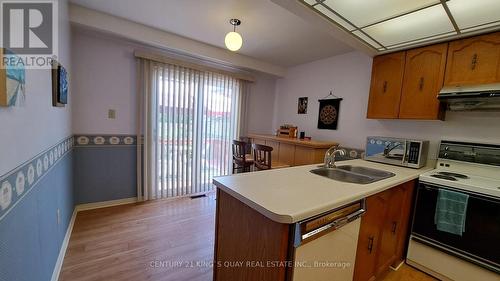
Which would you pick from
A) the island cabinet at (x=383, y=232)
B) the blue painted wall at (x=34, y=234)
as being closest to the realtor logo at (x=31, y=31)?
the blue painted wall at (x=34, y=234)

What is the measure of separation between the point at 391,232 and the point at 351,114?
5.50 feet

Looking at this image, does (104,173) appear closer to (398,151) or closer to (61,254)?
(61,254)

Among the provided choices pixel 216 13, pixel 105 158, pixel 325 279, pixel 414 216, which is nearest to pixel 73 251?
pixel 105 158

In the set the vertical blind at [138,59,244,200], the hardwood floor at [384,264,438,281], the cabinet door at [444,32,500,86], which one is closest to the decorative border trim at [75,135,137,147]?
the vertical blind at [138,59,244,200]

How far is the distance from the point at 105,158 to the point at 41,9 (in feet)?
5.98

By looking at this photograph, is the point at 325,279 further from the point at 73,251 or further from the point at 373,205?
the point at 73,251

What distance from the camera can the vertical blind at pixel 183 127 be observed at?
2701 millimetres

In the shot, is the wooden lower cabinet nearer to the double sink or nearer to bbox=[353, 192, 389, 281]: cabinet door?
bbox=[353, 192, 389, 281]: cabinet door

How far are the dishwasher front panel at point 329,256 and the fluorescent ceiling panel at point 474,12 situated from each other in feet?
5.17

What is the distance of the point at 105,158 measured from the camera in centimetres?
254

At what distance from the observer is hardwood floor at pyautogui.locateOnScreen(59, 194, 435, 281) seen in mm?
1525

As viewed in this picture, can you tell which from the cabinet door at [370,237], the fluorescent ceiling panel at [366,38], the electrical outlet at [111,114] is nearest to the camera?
the cabinet door at [370,237]

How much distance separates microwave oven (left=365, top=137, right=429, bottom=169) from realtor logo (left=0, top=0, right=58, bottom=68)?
285 centimetres

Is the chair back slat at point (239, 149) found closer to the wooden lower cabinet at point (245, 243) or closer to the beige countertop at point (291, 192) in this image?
the beige countertop at point (291, 192)
